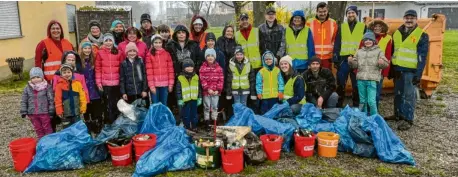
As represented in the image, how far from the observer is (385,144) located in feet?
14.9

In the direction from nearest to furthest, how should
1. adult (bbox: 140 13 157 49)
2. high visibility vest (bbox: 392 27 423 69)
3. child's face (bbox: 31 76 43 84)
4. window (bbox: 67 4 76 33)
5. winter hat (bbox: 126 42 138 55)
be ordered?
child's face (bbox: 31 76 43 84) → winter hat (bbox: 126 42 138 55) → high visibility vest (bbox: 392 27 423 69) → adult (bbox: 140 13 157 49) → window (bbox: 67 4 76 33)

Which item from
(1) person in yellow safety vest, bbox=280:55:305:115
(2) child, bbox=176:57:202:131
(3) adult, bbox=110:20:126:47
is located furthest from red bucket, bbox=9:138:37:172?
(1) person in yellow safety vest, bbox=280:55:305:115

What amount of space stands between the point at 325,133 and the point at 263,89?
4.26ft

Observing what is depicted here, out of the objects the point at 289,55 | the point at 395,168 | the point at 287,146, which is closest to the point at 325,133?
the point at 287,146

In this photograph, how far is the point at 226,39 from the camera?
19.8ft

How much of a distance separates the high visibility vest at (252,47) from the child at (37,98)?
9.80 feet

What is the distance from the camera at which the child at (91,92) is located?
17.5 feet

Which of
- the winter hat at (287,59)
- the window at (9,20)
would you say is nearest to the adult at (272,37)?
the winter hat at (287,59)

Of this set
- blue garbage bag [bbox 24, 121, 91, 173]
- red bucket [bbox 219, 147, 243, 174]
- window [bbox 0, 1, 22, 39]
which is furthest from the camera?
window [bbox 0, 1, 22, 39]

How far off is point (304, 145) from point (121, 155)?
2.27 meters

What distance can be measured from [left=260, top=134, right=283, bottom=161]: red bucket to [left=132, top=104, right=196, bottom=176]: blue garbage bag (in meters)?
0.88

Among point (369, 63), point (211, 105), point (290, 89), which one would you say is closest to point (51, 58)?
point (211, 105)

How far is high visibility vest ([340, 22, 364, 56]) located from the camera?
6.03 meters

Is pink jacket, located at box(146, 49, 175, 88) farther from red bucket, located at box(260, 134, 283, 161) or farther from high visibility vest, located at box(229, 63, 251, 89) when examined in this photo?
red bucket, located at box(260, 134, 283, 161)
